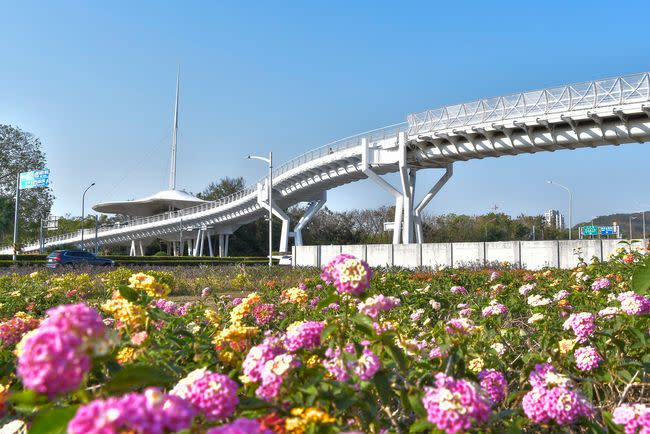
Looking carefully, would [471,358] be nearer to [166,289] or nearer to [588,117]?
[166,289]

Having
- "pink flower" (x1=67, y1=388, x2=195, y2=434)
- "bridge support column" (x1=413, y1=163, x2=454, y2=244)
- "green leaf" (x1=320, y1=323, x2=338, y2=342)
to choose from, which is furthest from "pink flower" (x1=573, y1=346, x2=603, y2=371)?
"bridge support column" (x1=413, y1=163, x2=454, y2=244)

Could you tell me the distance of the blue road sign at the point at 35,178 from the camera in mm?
43844

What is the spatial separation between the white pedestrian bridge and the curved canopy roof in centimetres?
2457

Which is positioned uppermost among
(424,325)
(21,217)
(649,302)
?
(21,217)

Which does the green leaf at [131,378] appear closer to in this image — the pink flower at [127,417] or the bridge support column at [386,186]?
the pink flower at [127,417]

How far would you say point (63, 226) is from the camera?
87.2m

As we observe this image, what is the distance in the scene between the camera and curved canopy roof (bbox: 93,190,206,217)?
256 feet

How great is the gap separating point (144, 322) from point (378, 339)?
45.4 inches

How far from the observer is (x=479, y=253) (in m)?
24.8

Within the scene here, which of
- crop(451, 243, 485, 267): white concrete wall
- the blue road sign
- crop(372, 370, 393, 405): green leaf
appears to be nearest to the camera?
crop(372, 370, 393, 405): green leaf

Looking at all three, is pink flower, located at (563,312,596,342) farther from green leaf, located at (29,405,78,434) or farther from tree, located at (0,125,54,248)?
tree, located at (0,125,54,248)

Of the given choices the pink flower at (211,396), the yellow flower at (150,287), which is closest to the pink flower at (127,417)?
the pink flower at (211,396)

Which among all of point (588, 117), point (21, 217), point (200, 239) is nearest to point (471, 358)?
point (588, 117)

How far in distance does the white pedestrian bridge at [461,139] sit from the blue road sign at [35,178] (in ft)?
53.6
